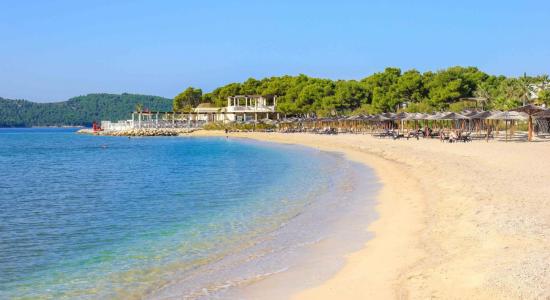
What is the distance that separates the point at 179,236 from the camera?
1138 centimetres

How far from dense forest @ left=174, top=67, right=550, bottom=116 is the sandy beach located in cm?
3881

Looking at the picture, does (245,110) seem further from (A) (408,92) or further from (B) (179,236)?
(B) (179,236)

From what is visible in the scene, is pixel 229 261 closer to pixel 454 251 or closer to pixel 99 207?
pixel 454 251

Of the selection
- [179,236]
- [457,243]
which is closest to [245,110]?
[179,236]

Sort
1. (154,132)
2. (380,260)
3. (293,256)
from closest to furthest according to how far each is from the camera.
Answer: (380,260), (293,256), (154,132)

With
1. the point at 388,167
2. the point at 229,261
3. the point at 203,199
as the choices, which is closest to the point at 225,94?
the point at 388,167

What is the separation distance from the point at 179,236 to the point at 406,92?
6422 cm

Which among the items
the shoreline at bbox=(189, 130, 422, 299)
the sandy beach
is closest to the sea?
the shoreline at bbox=(189, 130, 422, 299)

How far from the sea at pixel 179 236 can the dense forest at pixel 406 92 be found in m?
40.0

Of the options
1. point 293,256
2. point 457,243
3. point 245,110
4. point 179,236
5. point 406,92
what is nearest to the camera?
point 457,243

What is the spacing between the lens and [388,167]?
2516cm

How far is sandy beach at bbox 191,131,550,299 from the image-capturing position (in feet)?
21.4

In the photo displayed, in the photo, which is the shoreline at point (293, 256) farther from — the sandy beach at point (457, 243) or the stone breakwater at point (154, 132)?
the stone breakwater at point (154, 132)

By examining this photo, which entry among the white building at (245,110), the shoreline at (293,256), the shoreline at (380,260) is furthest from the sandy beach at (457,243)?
the white building at (245,110)
